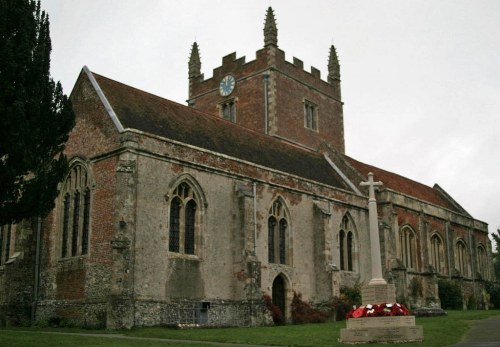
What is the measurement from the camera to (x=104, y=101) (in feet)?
85.9

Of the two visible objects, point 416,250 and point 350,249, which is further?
point 416,250

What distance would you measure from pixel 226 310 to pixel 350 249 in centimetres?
1149

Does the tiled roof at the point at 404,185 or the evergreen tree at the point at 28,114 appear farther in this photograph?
the tiled roof at the point at 404,185

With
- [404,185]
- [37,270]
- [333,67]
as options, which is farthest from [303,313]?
[333,67]

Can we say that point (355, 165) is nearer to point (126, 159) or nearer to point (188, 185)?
point (188, 185)

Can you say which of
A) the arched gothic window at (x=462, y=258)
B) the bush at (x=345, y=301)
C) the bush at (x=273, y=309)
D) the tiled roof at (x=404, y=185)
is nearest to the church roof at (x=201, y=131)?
the tiled roof at (x=404, y=185)

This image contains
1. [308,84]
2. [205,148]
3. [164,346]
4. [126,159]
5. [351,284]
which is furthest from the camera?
[308,84]

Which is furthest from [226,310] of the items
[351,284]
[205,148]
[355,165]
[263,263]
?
[355,165]

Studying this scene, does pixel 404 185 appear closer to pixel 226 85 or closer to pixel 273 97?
pixel 273 97

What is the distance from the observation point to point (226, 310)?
26.5 metres

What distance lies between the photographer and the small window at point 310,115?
1798 inches

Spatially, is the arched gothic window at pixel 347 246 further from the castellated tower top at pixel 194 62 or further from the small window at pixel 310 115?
the castellated tower top at pixel 194 62

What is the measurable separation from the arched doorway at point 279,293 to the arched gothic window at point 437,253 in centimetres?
1667

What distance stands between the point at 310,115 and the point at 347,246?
47.1ft
